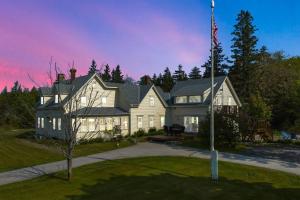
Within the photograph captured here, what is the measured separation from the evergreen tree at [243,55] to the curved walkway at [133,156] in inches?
1392

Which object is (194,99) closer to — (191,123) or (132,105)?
(191,123)

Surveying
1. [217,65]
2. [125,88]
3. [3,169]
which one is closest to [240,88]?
[217,65]

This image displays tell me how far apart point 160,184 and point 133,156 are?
1025 cm

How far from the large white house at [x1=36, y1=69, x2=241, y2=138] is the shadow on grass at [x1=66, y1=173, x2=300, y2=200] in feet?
72.4

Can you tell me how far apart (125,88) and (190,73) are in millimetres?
64934

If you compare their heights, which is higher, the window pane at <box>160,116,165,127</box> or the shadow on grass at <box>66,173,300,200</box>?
the window pane at <box>160,116,165,127</box>

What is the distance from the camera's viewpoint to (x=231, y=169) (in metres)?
20.4

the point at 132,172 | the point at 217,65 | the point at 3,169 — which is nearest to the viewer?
the point at 132,172

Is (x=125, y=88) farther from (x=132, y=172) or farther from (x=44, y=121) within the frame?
(x=132, y=172)

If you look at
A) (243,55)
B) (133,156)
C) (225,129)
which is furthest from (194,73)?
(133,156)

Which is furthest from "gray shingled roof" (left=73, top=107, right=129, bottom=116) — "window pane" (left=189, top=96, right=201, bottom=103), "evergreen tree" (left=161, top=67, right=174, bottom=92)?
"evergreen tree" (left=161, top=67, right=174, bottom=92)

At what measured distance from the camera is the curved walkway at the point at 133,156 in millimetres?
20572

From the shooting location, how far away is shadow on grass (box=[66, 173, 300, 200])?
46.6 ft

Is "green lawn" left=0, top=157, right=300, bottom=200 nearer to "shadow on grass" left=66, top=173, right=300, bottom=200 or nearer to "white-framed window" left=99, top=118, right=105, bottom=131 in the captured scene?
"shadow on grass" left=66, top=173, right=300, bottom=200
